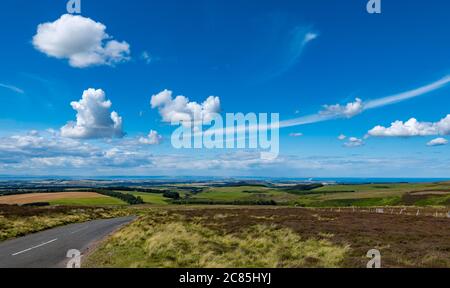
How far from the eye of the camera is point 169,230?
33.3 meters

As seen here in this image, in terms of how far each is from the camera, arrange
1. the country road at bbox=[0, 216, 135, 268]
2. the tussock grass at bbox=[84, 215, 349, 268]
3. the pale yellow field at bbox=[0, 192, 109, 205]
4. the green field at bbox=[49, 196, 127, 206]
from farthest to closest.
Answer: the green field at bbox=[49, 196, 127, 206] < the pale yellow field at bbox=[0, 192, 109, 205] < the country road at bbox=[0, 216, 135, 268] < the tussock grass at bbox=[84, 215, 349, 268]

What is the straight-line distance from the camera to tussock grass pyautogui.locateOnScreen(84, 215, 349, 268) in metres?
19.1

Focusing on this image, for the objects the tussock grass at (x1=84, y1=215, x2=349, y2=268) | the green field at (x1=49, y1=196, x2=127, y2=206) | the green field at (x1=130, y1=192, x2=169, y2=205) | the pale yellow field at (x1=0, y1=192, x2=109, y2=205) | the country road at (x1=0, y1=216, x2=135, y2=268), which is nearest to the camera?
the tussock grass at (x1=84, y1=215, x2=349, y2=268)

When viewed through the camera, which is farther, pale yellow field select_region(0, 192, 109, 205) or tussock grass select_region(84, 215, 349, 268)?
pale yellow field select_region(0, 192, 109, 205)

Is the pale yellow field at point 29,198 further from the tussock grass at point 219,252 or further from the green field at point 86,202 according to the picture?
the tussock grass at point 219,252

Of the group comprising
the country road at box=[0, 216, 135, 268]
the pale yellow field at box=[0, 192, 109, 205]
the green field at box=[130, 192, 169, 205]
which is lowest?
the green field at box=[130, 192, 169, 205]

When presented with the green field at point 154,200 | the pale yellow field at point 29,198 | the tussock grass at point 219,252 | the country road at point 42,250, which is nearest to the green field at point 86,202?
the pale yellow field at point 29,198

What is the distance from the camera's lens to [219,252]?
72.5ft

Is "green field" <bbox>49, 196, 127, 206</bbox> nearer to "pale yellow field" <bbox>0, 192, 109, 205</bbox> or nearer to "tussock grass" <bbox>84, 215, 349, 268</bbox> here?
"pale yellow field" <bbox>0, 192, 109, 205</bbox>

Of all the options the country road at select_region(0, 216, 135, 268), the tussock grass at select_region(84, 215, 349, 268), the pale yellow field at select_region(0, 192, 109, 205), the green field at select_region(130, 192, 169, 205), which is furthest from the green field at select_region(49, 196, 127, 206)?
the tussock grass at select_region(84, 215, 349, 268)
